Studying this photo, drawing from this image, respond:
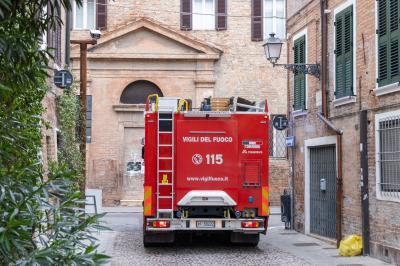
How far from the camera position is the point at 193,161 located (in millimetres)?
15289

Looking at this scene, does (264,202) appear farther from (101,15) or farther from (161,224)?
(101,15)

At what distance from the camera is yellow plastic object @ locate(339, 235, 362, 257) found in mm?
14570

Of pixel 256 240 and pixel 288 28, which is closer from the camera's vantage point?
pixel 256 240

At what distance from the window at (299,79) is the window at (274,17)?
14.1 meters

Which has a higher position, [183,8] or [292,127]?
[183,8]

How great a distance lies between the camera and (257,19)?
3403cm

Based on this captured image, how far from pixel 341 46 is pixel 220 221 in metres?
4.55

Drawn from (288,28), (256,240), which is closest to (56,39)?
(288,28)

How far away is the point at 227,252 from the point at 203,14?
19741 millimetres

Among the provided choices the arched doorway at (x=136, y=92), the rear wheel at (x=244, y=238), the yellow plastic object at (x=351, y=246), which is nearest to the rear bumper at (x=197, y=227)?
the rear wheel at (x=244, y=238)

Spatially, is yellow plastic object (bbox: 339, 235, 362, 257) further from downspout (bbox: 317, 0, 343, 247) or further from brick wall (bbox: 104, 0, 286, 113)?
brick wall (bbox: 104, 0, 286, 113)

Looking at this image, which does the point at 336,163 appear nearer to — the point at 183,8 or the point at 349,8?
the point at 349,8

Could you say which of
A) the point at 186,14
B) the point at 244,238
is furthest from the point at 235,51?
the point at 244,238

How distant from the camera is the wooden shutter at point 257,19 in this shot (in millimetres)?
33938
